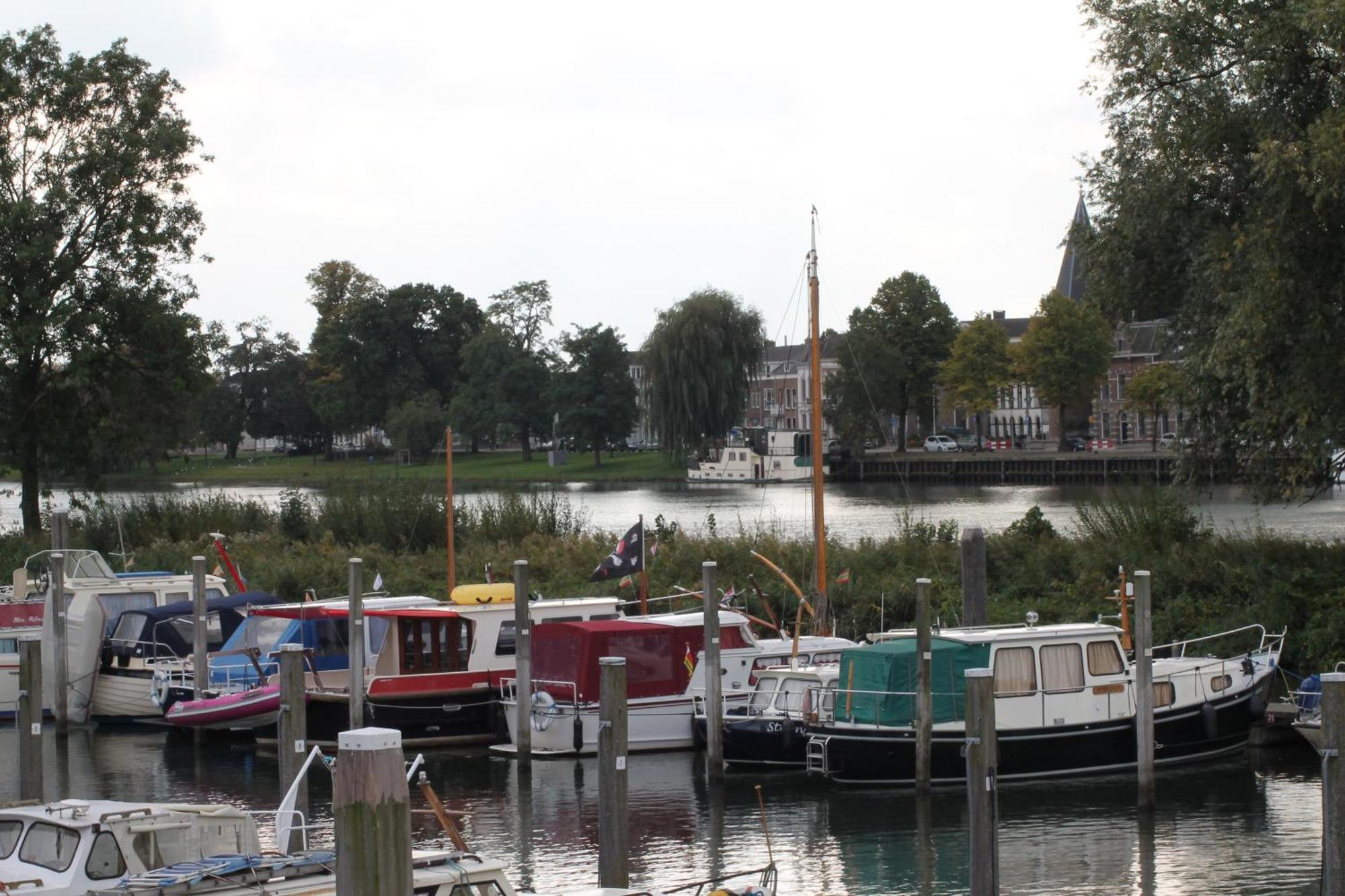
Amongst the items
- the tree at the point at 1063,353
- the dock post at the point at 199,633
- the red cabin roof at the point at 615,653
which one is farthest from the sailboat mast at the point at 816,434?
the tree at the point at 1063,353

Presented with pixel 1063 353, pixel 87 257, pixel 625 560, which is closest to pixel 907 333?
pixel 1063 353

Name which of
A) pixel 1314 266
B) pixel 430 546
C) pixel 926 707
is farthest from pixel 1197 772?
pixel 430 546

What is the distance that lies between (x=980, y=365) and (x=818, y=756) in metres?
92.9

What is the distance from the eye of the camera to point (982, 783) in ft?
49.5

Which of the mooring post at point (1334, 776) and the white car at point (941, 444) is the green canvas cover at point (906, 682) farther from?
the white car at point (941, 444)

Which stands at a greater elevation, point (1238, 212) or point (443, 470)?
point (1238, 212)

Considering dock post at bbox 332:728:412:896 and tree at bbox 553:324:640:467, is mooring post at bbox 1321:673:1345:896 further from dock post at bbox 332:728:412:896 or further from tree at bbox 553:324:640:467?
tree at bbox 553:324:640:467

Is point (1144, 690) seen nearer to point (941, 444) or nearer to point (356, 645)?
point (356, 645)

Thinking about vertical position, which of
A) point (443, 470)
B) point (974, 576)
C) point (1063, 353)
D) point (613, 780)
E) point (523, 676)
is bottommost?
point (523, 676)

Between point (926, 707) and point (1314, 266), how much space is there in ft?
36.6

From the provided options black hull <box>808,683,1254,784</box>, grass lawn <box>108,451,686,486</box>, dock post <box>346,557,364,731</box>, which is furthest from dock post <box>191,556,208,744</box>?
grass lawn <box>108,451,686,486</box>

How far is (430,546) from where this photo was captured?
4453 centimetres

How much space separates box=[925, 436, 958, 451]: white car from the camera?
395ft

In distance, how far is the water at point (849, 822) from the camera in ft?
62.7
